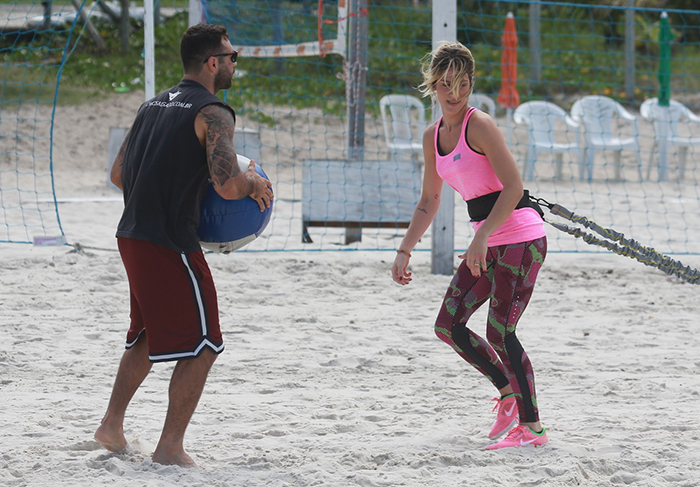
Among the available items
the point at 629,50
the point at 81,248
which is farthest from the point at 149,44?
the point at 629,50

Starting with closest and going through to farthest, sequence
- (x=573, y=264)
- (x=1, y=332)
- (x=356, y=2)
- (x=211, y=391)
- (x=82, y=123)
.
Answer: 1. (x=211, y=391)
2. (x=1, y=332)
3. (x=573, y=264)
4. (x=356, y=2)
5. (x=82, y=123)

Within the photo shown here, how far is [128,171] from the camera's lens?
2.99 metres

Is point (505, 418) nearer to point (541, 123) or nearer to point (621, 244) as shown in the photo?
point (621, 244)

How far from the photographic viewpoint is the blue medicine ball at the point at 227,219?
9.93ft

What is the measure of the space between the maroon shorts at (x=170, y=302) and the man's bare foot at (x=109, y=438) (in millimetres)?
367

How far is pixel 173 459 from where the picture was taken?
2.98 m

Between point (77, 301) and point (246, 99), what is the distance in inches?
377

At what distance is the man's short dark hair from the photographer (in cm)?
293

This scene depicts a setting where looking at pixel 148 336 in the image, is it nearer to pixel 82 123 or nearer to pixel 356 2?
pixel 356 2

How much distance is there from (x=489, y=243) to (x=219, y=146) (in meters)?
1.02

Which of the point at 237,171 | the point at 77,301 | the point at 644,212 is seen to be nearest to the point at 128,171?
the point at 237,171

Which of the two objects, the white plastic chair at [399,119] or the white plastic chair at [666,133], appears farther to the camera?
the white plastic chair at [666,133]

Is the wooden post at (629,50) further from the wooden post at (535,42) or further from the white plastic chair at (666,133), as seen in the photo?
the white plastic chair at (666,133)

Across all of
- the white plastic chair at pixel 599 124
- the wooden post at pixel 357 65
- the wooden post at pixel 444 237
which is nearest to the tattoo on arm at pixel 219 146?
the wooden post at pixel 444 237
